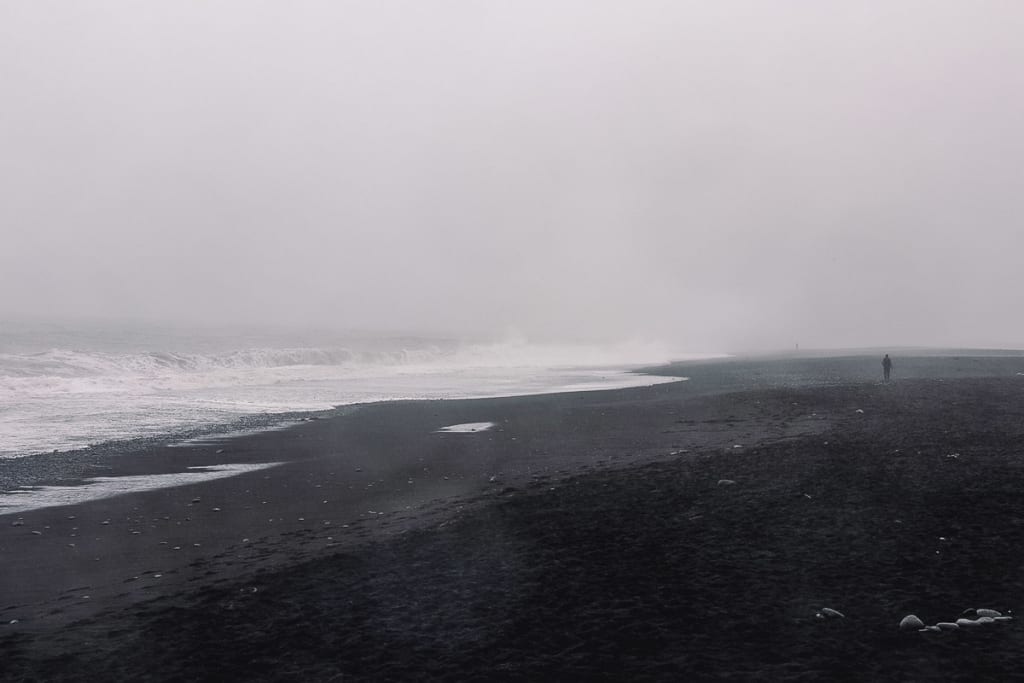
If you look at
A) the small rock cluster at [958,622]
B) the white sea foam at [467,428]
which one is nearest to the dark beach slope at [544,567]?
the small rock cluster at [958,622]

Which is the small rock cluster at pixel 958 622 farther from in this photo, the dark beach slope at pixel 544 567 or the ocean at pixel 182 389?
the ocean at pixel 182 389

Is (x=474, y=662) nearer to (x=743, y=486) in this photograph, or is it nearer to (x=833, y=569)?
(x=833, y=569)

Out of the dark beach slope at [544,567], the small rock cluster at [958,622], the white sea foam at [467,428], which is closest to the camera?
the dark beach slope at [544,567]

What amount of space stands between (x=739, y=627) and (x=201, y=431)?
65.3 feet

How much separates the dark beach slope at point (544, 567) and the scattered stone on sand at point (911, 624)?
0.15m

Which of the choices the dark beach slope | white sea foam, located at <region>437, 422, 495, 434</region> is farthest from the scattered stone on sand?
white sea foam, located at <region>437, 422, 495, 434</region>

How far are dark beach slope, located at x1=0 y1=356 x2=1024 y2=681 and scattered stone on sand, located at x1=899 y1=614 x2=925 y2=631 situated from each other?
0.49 feet

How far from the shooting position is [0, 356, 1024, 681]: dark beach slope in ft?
22.4

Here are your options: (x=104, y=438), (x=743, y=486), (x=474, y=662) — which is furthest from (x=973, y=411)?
(x=104, y=438)

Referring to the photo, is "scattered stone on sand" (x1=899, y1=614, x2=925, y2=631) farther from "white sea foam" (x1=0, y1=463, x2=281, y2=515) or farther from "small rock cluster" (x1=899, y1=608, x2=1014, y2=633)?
"white sea foam" (x1=0, y1=463, x2=281, y2=515)

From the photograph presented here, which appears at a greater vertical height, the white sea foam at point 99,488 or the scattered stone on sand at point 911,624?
the white sea foam at point 99,488

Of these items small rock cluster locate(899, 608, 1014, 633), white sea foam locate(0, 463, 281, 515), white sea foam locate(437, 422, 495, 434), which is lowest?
small rock cluster locate(899, 608, 1014, 633)

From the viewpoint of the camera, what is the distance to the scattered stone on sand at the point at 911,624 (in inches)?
279

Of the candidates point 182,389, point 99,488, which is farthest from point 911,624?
point 182,389
